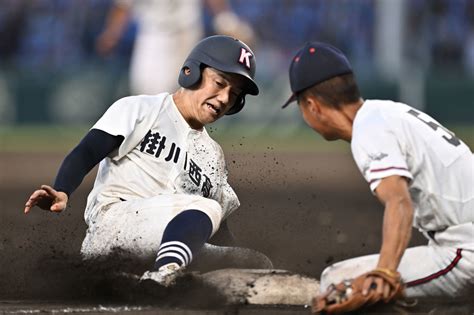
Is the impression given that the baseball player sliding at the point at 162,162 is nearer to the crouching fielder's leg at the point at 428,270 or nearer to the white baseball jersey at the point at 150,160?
the white baseball jersey at the point at 150,160

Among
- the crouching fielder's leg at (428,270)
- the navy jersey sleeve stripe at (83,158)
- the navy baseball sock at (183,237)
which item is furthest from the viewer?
the navy jersey sleeve stripe at (83,158)

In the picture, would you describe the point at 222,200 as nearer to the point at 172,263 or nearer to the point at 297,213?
the point at 172,263

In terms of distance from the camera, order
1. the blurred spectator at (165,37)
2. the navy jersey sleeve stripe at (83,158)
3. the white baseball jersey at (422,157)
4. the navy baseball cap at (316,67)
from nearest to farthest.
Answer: the white baseball jersey at (422,157) → the navy baseball cap at (316,67) → the navy jersey sleeve stripe at (83,158) → the blurred spectator at (165,37)

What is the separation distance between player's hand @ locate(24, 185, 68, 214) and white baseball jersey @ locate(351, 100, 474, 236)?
5.72ft

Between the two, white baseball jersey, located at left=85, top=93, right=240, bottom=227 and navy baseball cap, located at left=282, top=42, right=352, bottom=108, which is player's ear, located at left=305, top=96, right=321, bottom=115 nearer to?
navy baseball cap, located at left=282, top=42, right=352, bottom=108

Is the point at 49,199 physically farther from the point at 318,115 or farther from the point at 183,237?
the point at 318,115

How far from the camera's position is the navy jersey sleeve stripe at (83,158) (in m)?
5.55

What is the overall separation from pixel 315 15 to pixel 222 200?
46.6 ft

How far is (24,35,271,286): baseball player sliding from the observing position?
18.4 feet

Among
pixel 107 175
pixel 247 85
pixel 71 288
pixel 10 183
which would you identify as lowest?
pixel 10 183

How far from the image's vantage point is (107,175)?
5.99 meters

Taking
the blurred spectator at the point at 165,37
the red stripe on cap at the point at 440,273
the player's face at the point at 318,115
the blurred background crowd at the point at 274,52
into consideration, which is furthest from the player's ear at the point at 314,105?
the blurred background crowd at the point at 274,52

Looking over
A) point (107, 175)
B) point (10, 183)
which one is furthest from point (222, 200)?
point (10, 183)

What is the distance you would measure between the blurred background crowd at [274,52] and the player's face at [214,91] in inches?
491
